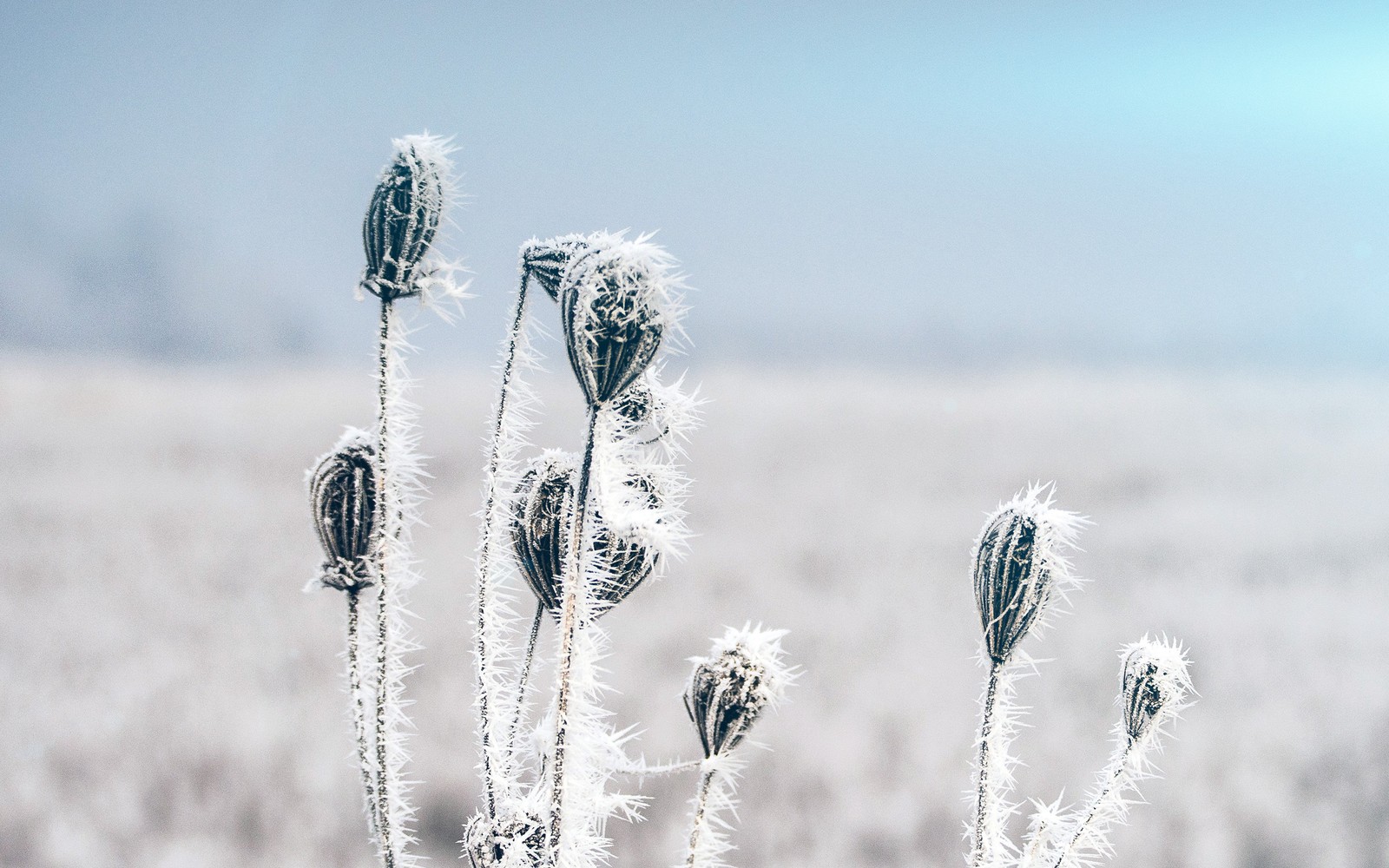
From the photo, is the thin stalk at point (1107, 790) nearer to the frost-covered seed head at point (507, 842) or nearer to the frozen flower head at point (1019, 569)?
the frozen flower head at point (1019, 569)

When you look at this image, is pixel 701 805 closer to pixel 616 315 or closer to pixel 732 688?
pixel 732 688

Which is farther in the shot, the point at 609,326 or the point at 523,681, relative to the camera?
the point at 523,681

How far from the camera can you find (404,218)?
0.75 feet

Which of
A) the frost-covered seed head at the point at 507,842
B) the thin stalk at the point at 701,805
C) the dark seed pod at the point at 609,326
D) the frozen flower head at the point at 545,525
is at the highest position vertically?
the dark seed pod at the point at 609,326

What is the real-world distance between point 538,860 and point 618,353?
0.17 metres

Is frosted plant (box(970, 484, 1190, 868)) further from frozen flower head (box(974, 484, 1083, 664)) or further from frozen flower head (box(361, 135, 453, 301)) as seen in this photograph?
frozen flower head (box(361, 135, 453, 301))

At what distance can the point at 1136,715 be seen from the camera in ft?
0.86

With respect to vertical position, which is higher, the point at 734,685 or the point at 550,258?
the point at 550,258

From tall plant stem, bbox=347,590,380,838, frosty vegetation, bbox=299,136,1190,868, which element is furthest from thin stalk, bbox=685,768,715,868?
tall plant stem, bbox=347,590,380,838

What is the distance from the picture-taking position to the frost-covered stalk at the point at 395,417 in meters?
0.23

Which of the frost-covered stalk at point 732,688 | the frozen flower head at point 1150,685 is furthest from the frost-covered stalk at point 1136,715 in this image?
the frost-covered stalk at point 732,688

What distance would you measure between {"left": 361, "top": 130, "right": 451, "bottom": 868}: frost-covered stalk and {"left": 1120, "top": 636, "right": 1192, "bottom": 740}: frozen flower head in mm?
223

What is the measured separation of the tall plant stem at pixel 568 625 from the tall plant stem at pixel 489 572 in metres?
0.04

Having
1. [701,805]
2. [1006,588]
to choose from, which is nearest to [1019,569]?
[1006,588]
